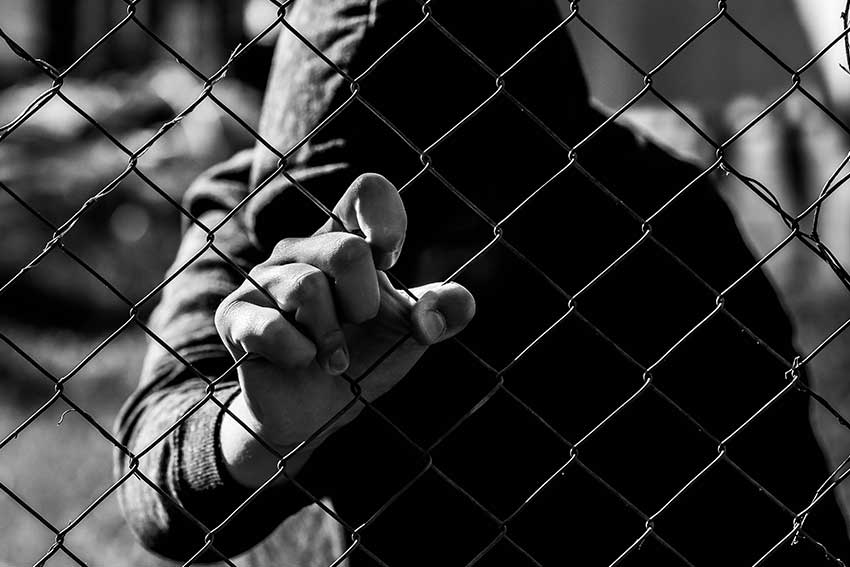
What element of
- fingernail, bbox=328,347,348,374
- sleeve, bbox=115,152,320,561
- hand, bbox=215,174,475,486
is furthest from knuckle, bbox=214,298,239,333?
sleeve, bbox=115,152,320,561

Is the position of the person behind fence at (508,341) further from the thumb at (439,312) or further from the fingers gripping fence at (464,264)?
the thumb at (439,312)

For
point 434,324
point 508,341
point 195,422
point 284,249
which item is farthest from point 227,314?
point 508,341

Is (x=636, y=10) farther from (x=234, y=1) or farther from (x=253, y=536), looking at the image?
(x=253, y=536)

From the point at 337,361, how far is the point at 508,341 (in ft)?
2.23

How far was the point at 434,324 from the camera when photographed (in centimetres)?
122

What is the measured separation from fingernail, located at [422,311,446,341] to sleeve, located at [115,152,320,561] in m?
0.34

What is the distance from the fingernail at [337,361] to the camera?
3.90 feet

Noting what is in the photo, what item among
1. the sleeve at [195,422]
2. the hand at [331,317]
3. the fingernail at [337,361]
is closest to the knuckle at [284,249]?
the hand at [331,317]

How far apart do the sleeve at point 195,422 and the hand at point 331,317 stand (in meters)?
0.22

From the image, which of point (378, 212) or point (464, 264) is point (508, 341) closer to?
point (464, 264)

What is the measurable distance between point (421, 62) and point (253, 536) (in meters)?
0.69

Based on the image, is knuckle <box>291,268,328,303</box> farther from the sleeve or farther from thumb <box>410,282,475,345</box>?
the sleeve

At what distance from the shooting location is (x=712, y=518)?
1812mm

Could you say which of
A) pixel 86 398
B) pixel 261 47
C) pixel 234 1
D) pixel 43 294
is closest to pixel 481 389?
pixel 86 398
